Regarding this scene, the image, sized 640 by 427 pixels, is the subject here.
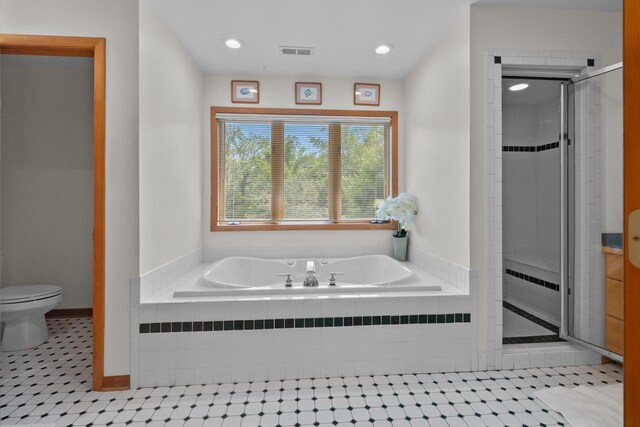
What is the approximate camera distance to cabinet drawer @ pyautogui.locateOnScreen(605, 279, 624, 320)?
Answer: 205cm

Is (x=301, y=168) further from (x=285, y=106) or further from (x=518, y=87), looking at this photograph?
(x=518, y=87)

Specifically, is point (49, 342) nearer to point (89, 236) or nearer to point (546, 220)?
point (89, 236)

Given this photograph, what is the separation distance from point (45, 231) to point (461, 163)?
3.67m

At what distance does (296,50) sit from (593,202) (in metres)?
2.42

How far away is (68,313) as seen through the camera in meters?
3.06

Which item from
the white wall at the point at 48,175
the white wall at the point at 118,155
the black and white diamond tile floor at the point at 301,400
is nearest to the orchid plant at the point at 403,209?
the black and white diamond tile floor at the point at 301,400

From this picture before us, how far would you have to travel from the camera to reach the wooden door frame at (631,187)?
601 millimetres

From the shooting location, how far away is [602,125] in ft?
7.00

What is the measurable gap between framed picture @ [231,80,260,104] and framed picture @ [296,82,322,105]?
394 millimetres

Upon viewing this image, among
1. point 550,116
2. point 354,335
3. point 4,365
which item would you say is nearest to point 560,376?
point 354,335

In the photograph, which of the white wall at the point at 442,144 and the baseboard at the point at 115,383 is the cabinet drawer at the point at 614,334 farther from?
the baseboard at the point at 115,383

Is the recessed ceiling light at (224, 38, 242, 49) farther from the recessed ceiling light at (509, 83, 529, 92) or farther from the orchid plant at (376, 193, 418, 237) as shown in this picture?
the recessed ceiling light at (509, 83, 529, 92)

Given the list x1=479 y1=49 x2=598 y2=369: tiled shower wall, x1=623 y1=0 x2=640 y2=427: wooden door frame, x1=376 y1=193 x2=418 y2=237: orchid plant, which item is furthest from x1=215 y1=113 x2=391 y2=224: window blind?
x1=623 y1=0 x2=640 y2=427: wooden door frame

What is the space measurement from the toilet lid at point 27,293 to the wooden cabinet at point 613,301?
4024 mm
